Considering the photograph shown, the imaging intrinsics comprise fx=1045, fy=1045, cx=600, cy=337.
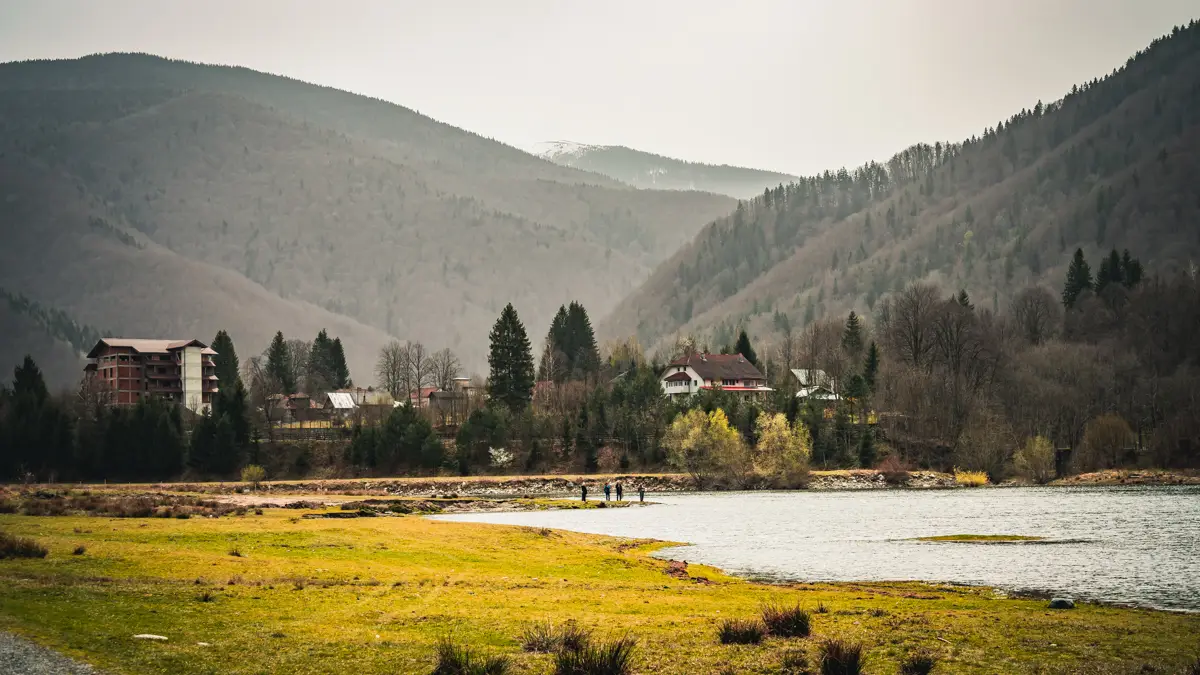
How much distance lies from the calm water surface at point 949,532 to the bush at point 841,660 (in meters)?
17.5

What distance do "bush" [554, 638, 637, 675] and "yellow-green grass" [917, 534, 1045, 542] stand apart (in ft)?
139

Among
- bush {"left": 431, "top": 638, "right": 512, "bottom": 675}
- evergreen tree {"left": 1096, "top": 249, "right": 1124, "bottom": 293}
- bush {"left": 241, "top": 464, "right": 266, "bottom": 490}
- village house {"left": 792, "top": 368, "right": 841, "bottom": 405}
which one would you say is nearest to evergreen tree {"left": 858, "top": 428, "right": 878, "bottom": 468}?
village house {"left": 792, "top": 368, "right": 841, "bottom": 405}

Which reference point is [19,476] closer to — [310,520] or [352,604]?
[310,520]

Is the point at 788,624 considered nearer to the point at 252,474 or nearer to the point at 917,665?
the point at 917,665

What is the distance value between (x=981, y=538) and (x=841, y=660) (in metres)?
41.5

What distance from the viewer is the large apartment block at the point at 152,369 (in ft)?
620

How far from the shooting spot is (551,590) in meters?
35.8

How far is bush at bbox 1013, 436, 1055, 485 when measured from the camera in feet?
414

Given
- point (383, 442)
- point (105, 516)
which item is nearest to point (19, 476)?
point (383, 442)

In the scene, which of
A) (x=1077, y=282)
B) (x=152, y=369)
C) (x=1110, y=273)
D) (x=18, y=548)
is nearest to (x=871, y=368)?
(x=1077, y=282)

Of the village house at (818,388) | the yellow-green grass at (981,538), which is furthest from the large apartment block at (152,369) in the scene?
the yellow-green grass at (981,538)

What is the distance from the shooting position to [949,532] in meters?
64.8

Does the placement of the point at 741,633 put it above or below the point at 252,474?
above

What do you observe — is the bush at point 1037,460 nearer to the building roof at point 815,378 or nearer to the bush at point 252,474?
the building roof at point 815,378
